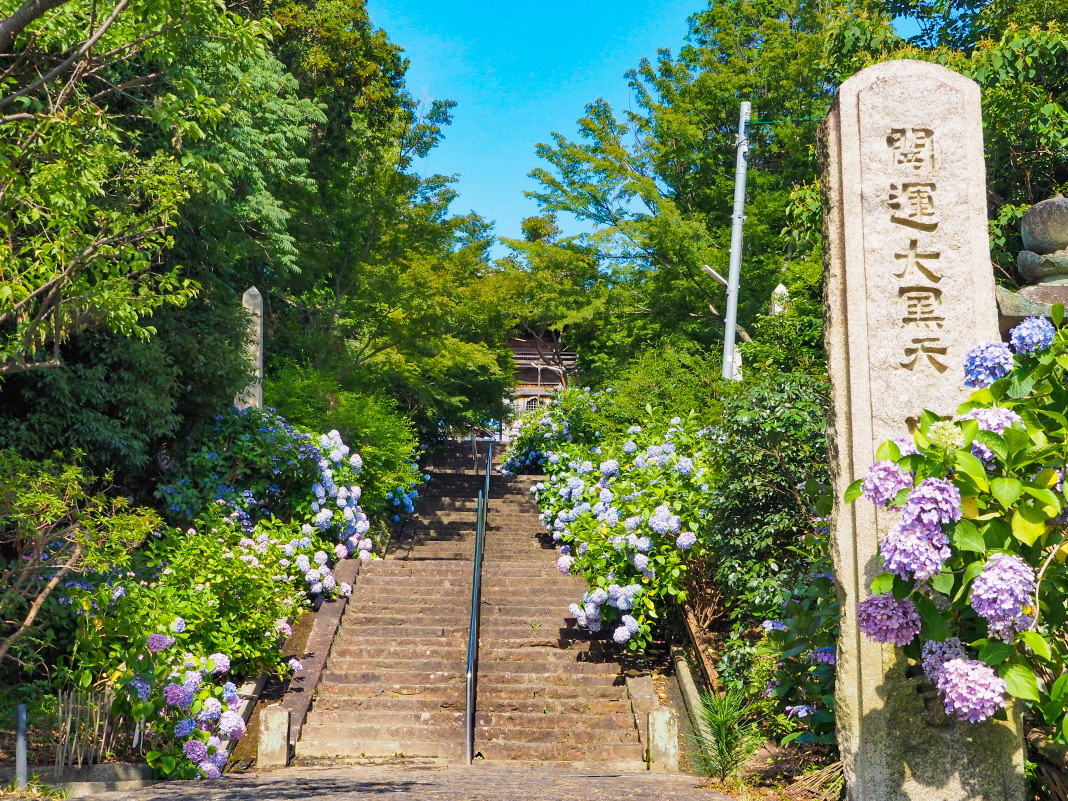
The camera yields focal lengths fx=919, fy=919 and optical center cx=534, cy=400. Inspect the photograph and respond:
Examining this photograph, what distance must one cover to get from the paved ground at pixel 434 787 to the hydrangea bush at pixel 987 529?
2397 millimetres

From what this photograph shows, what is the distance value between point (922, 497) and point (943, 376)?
1474 mm

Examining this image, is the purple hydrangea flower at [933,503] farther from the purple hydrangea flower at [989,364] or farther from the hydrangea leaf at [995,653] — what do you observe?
the purple hydrangea flower at [989,364]

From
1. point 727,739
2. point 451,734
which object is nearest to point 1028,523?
point 727,739

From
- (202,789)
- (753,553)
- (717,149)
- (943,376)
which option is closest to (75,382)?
(202,789)

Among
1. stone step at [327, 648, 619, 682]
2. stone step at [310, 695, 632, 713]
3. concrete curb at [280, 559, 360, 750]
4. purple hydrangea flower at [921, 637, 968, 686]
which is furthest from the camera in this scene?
stone step at [327, 648, 619, 682]

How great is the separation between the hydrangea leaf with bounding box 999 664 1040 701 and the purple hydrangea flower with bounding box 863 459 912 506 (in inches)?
31.4

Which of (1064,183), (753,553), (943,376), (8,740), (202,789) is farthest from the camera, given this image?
(1064,183)

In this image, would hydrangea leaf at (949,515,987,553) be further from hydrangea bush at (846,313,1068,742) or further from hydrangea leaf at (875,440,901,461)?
hydrangea leaf at (875,440,901,461)

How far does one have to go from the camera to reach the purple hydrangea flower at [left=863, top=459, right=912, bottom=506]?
3.84 m

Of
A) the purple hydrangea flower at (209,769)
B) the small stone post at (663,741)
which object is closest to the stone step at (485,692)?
the small stone post at (663,741)

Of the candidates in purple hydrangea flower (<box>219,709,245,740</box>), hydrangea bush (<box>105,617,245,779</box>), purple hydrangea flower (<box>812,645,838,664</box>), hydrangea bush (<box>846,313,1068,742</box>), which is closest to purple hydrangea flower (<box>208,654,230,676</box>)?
hydrangea bush (<box>105,617,245,779</box>)

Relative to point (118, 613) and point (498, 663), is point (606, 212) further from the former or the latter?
point (118, 613)

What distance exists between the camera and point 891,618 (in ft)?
13.2

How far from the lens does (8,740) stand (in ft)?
22.2
